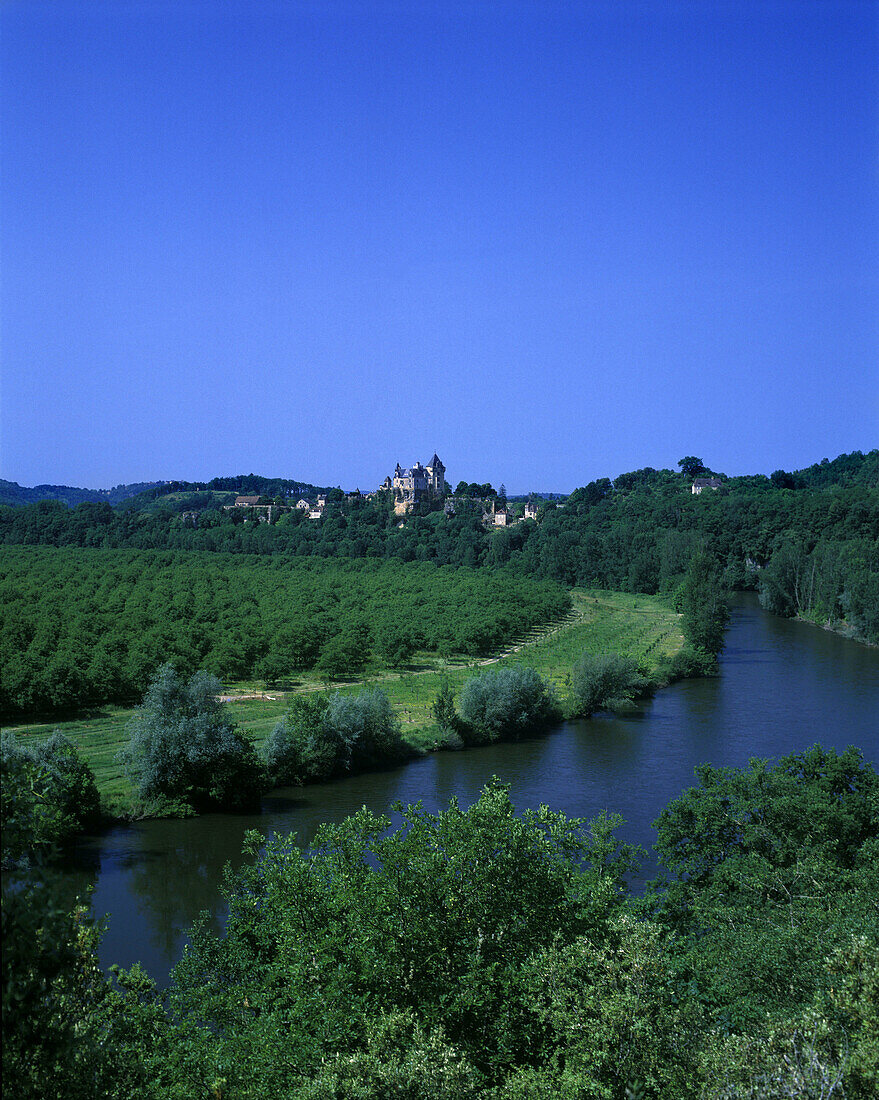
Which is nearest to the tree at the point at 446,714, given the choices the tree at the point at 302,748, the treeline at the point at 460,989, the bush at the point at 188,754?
the tree at the point at 302,748

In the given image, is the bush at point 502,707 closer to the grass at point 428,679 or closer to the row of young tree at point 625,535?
the grass at point 428,679

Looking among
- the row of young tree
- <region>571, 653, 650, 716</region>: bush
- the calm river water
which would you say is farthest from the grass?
the row of young tree

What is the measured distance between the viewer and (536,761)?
84.3 ft

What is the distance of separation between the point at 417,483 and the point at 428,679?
7462cm

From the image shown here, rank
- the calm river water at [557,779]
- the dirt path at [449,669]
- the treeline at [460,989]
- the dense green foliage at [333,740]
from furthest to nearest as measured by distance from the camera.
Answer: the dirt path at [449,669] → the dense green foliage at [333,740] → the calm river water at [557,779] → the treeline at [460,989]

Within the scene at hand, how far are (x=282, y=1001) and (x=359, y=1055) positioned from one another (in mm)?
2552

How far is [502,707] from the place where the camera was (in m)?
28.2

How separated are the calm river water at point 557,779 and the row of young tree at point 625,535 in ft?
55.6

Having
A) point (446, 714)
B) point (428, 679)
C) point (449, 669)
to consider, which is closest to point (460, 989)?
point (446, 714)

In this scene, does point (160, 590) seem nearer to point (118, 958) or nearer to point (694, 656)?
A: point (694, 656)

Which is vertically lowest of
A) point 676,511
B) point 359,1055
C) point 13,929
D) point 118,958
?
point 118,958

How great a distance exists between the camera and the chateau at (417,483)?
104250 millimetres

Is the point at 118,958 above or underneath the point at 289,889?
underneath

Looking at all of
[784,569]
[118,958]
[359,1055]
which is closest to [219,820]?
[118,958]
